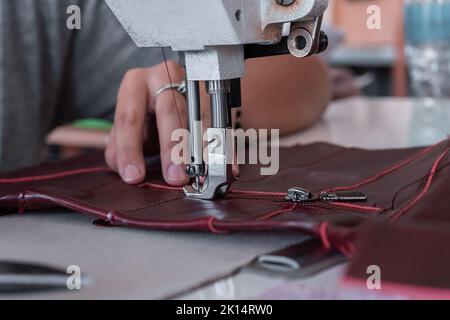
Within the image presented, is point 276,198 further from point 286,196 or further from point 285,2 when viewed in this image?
point 285,2

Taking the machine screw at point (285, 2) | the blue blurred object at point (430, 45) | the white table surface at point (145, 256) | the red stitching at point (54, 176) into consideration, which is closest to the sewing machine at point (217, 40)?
the machine screw at point (285, 2)

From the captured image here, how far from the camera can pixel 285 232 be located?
688 millimetres

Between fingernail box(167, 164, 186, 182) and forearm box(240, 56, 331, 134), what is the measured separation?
46 centimetres

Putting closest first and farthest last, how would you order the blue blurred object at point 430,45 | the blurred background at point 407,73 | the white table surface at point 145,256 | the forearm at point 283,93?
the white table surface at point 145,256 < the forearm at point 283,93 < the blurred background at point 407,73 < the blue blurred object at point 430,45

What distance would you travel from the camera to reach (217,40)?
2.48 ft

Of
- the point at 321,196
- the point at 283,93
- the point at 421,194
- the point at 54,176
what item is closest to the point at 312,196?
the point at 321,196

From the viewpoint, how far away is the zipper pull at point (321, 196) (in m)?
0.77

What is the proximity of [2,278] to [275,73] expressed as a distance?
934mm

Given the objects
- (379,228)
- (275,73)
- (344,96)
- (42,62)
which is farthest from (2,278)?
(344,96)

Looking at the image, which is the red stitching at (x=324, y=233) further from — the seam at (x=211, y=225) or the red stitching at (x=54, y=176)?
the red stitching at (x=54, y=176)

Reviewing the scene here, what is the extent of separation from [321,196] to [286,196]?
0.13 ft

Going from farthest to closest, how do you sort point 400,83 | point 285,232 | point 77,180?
point 400,83
point 77,180
point 285,232

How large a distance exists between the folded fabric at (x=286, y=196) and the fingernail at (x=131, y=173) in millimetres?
10

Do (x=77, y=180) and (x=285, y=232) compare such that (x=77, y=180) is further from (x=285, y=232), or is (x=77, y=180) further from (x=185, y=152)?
(x=285, y=232)
